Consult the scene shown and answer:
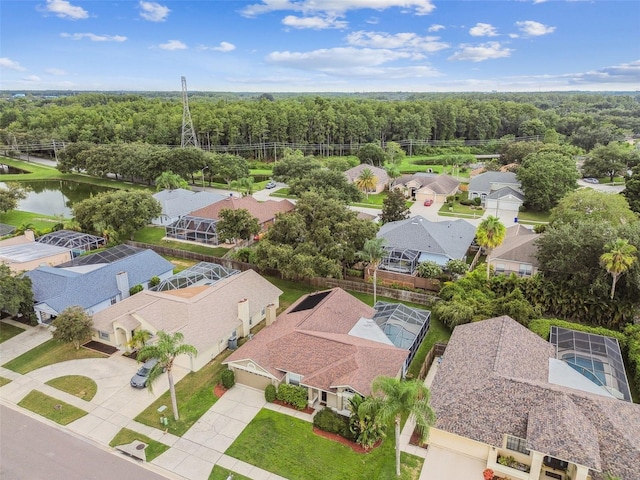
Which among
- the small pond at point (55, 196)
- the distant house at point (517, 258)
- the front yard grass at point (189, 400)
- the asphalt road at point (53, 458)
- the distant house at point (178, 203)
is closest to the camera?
the asphalt road at point (53, 458)

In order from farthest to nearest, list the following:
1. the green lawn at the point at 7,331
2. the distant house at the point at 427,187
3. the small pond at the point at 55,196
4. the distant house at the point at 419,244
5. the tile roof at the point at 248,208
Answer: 1. the distant house at the point at 427,187
2. the small pond at the point at 55,196
3. the tile roof at the point at 248,208
4. the distant house at the point at 419,244
5. the green lawn at the point at 7,331

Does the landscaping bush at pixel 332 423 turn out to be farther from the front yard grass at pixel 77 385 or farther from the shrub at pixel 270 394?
the front yard grass at pixel 77 385

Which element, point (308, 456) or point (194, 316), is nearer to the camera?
point (308, 456)

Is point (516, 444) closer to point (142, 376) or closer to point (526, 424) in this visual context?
point (526, 424)

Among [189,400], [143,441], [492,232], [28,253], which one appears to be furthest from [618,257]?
[28,253]

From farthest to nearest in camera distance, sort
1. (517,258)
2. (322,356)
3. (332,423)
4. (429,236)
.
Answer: (429,236), (517,258), (322,356), (332,423)

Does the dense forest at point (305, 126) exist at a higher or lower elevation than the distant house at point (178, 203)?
higher

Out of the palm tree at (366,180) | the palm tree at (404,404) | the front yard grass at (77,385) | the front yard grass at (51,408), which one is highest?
the palm tree at (366,180)

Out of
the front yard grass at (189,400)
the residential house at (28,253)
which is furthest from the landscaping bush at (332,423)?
the residential house at (28,253)
